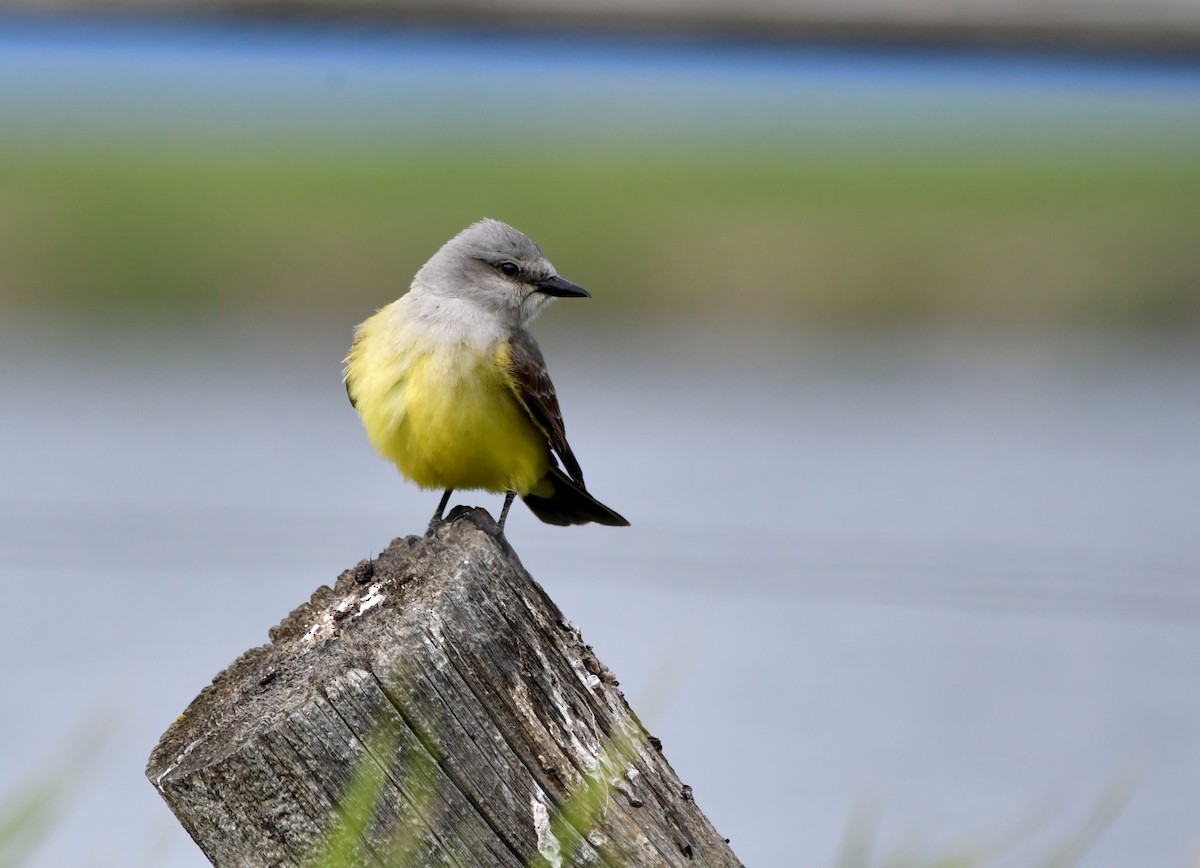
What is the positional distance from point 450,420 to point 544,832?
6.58 feet

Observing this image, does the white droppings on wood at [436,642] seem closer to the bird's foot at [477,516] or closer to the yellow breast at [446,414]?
the bird's foot at [477,516]

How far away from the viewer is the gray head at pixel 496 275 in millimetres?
4906

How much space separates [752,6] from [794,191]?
12.4m

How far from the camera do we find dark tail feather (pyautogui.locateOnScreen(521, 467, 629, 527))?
4727 mm

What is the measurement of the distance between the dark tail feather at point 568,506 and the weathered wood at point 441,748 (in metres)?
1.82

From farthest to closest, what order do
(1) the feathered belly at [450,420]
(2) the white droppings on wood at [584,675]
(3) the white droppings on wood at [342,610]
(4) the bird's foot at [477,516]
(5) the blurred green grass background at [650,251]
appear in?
(5) the blurred green grass background at [650,251]
(1) the feathered belly at [450,420]
(4) the bird's foot at [477,516]
(3) the white droppings on wood at [342,610]
(2) the white droppings on wood at [584,675]

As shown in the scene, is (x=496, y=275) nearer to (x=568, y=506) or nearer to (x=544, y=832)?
(x=568, y=506)

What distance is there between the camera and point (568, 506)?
15.9 feet

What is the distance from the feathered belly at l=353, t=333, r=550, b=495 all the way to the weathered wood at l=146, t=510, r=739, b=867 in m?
1.56

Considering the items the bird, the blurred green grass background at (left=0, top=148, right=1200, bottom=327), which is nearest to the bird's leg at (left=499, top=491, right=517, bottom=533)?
the bird

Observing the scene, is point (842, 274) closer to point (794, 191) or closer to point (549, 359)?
point (794, 191)

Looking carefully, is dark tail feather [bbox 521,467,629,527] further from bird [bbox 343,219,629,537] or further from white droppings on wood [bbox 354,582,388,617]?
white droppings on wood [bbox 354,582,388,617]

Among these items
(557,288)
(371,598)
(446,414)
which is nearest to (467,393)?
(446,414)

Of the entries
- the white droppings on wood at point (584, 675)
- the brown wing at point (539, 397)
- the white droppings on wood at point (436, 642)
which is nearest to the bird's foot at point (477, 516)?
the brown wing at point (539, 397)
